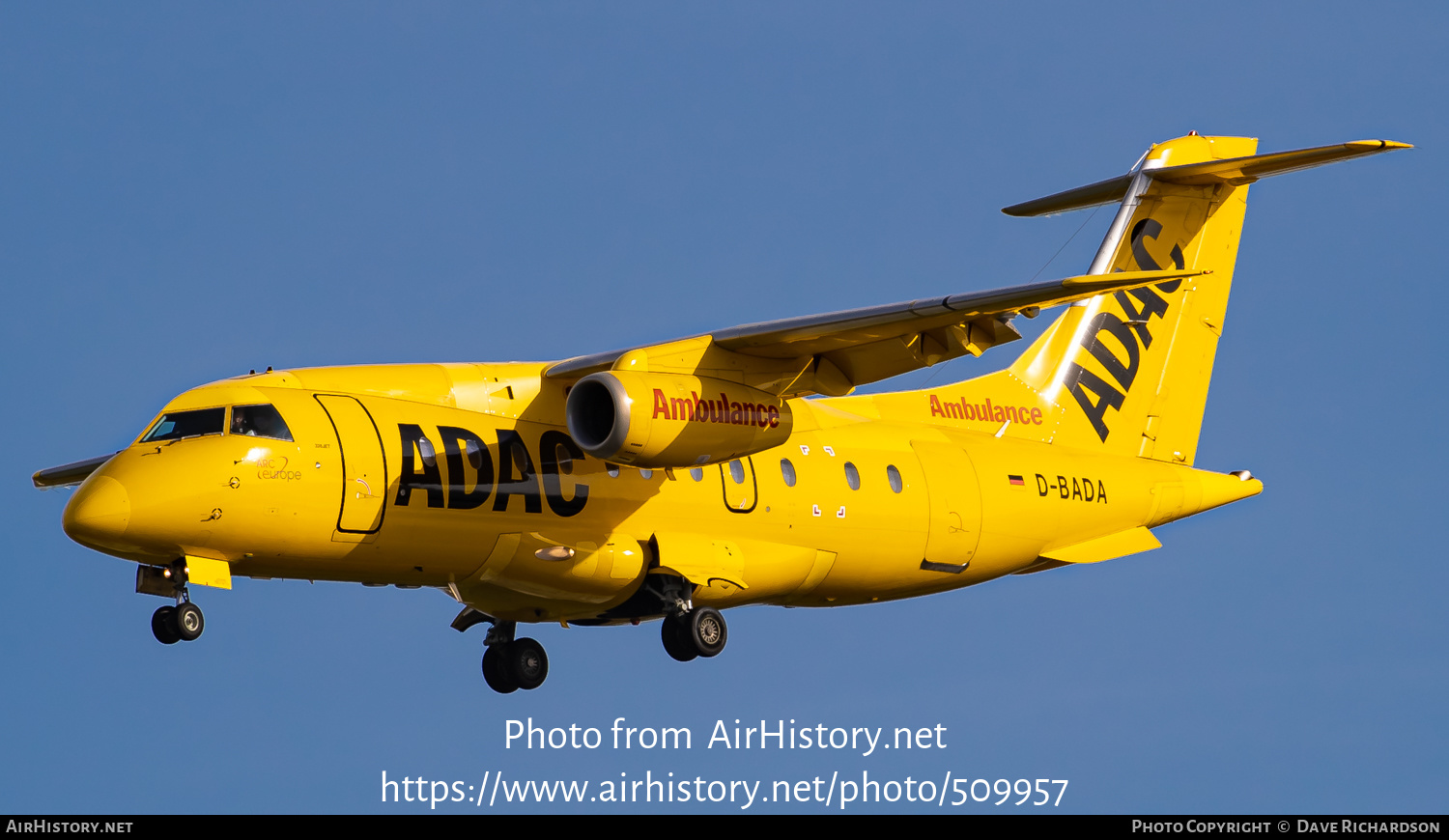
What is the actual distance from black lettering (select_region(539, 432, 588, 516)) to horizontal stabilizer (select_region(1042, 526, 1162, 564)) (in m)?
5.77

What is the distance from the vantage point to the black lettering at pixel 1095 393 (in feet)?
69.5

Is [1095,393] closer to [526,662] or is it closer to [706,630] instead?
[706,630]

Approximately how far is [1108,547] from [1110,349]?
8.49 feet

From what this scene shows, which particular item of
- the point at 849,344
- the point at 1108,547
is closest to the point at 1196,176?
the point at 1108,547

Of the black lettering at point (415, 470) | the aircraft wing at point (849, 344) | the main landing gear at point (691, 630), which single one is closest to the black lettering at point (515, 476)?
the black lettering at point (415, 470)

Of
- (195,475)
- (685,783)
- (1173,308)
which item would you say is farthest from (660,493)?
(1173,308)

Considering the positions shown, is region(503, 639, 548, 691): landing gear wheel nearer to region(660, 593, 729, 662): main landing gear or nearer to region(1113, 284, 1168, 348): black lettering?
region(660, 593, 729, 662): main landing gear

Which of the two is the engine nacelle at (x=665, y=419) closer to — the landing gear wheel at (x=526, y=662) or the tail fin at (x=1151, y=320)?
the landing gear wheel at (x=526, y=662)

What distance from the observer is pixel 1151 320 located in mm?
21922

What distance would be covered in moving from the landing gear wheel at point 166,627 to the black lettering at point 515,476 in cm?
279

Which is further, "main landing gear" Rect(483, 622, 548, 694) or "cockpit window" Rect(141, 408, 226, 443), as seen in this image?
"main landing gear" Rect(483, 622, 548, 694)

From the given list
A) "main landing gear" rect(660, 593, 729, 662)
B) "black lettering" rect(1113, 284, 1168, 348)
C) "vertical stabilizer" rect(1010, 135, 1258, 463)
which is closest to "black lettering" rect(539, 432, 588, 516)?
"main landing gear" rect(660, 593, 729, 662)

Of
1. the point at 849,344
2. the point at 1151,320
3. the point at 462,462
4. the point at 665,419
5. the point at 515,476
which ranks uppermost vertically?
the point at 1151,320

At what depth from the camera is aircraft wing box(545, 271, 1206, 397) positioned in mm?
15477
